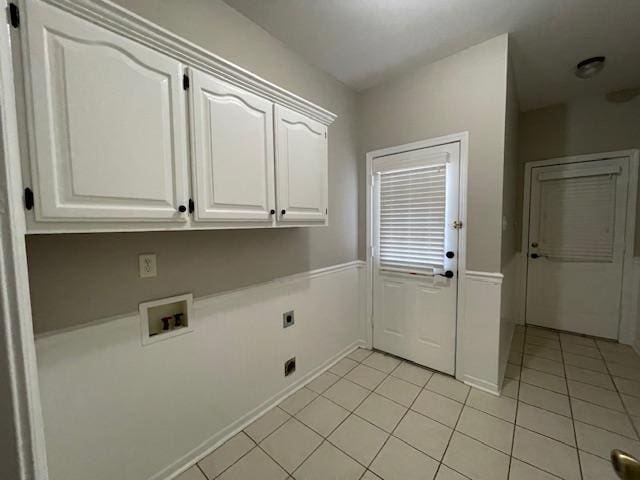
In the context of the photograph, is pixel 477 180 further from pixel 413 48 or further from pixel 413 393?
pixel 413 393

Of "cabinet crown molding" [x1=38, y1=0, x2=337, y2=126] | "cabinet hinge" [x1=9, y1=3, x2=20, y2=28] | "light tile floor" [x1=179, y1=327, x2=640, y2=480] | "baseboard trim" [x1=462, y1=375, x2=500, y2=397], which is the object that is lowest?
"light tile floor" [x1=179, y1=327, x2=640, y2=480]

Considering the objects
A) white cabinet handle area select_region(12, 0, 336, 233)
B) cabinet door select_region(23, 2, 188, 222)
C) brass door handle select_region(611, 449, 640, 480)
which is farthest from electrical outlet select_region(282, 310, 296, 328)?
brass door handle select_region(611, 449, 640, 480)

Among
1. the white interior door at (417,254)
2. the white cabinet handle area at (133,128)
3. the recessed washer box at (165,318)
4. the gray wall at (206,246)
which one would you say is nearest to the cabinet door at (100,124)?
the white cabinet handle area at (133,128)

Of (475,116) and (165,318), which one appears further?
(475,116)

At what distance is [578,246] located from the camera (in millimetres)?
2982

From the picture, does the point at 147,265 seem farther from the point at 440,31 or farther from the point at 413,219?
the point at 440,31

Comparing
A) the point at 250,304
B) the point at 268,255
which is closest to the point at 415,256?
the point at 268,255

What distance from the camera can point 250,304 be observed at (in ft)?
5.79

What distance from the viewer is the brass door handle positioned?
520 mm

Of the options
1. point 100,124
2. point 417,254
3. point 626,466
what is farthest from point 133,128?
point 417,254

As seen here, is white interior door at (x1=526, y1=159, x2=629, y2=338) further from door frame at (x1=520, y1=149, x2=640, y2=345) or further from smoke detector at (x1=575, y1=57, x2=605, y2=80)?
smoke detector at (x1=575, y1=57, x2=605, y2=80)

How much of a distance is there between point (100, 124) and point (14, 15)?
317mm

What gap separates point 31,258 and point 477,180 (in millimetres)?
2563

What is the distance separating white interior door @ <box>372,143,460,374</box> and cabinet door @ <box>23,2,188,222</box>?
1.84 meters
